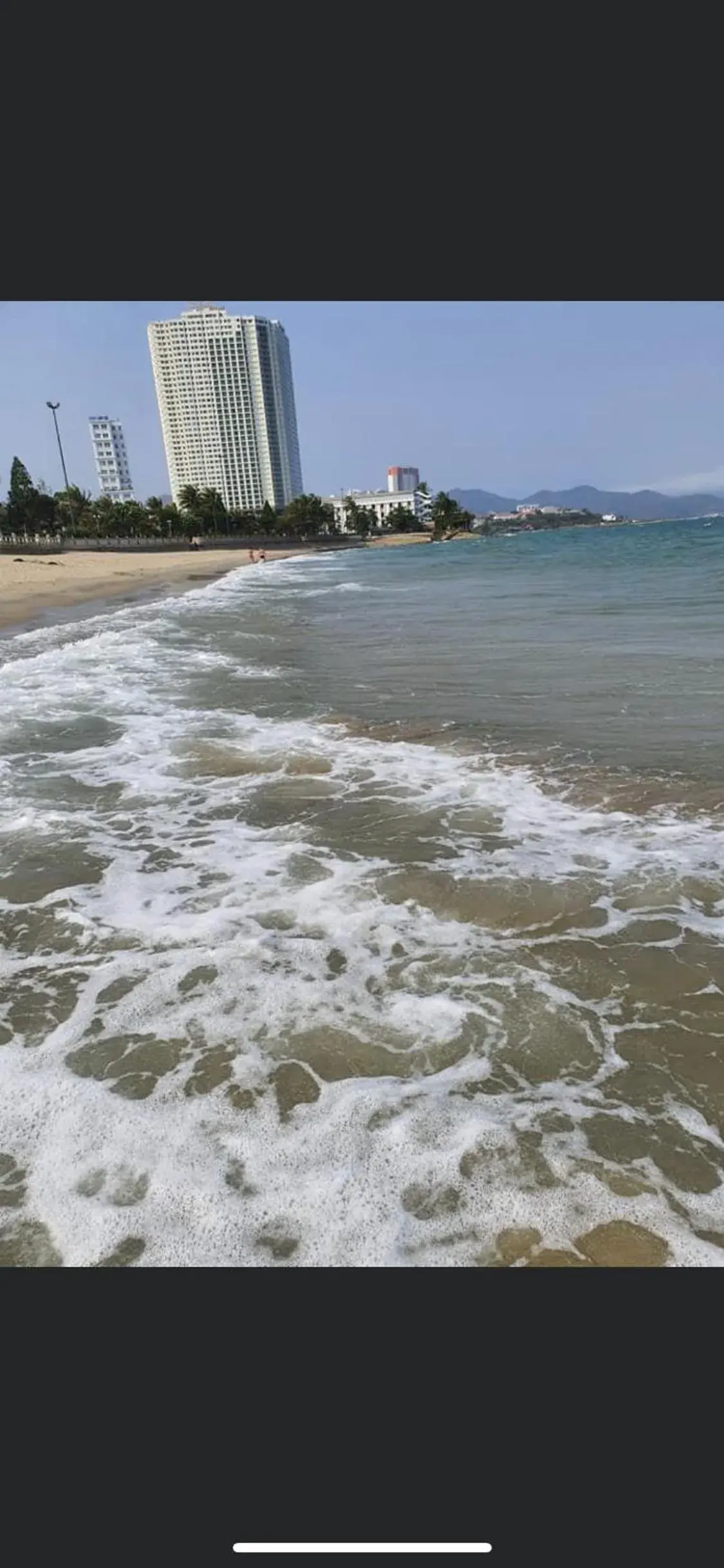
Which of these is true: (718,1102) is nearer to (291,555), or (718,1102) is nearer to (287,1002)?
(287,1002)

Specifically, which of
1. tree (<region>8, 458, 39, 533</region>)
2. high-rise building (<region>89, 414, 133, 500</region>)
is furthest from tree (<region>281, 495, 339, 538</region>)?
high-rise building (<region>89, 414, 133, 500</region>)

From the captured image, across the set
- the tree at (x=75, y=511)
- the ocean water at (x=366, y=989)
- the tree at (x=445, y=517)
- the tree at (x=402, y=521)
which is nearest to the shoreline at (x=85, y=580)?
the ocean water at (x=366, y=989)

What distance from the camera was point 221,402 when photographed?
159750mm

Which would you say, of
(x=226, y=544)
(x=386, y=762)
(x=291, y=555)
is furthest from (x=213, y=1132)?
(x=226, y=544)

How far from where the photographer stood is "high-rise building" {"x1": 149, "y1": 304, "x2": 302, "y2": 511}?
155 m

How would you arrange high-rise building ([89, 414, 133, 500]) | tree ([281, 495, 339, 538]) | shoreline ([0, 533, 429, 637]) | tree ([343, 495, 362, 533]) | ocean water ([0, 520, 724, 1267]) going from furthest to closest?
high-rise building ([89, 414, 133, 500])
tree ([343, 495, 362, 533])
tree ([281, 495, 339, 538])
shoreline ([0, 533, 429, 637])
ocean water ([0, 520, 724, 1267])

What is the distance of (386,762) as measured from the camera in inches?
268

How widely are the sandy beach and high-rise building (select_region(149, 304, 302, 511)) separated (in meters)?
110

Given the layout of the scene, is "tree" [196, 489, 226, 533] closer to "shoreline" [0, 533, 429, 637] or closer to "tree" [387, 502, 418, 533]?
"shoreline" [0, 533, 429, 637]

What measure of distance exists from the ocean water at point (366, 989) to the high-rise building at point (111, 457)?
20081 centimetres

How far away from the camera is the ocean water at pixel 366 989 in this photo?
2.37 metres

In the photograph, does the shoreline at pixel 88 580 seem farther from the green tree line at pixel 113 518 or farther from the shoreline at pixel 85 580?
the green tree line at pixel 113 518

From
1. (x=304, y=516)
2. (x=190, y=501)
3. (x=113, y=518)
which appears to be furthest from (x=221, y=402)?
(x=113, y=518)
